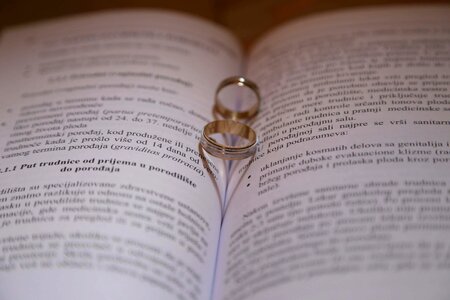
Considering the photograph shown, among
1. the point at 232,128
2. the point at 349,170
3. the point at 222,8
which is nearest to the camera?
the point at 349,170

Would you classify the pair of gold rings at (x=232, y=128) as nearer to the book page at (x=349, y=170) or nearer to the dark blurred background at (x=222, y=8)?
the book page at (x=349, y=170)

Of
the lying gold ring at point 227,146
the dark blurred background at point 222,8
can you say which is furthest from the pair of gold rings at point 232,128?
the dark blurred background at point 222,8

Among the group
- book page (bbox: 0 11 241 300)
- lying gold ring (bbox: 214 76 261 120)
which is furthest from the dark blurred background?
lying gold ring (bbox: 214 76 261 120)

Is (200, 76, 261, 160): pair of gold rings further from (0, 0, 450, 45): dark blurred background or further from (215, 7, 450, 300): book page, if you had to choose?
(0, 0, 450, 45): dark blurred background

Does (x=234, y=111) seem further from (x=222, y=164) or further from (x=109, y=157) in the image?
(x=109, y=157)

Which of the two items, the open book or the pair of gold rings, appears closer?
the open book

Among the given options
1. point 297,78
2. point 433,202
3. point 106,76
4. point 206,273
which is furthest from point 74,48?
point 433,202

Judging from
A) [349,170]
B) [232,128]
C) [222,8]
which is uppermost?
[222,8]

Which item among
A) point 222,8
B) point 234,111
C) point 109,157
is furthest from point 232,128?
point 222,8
